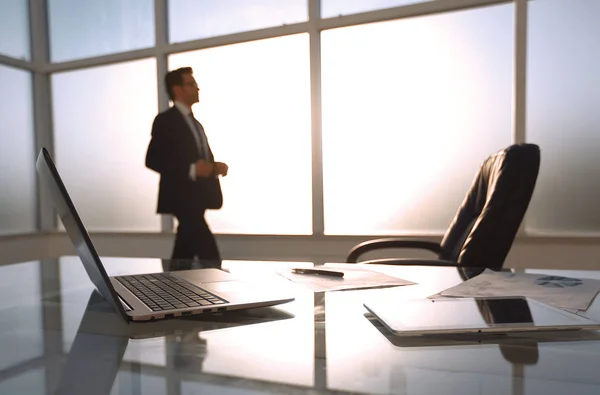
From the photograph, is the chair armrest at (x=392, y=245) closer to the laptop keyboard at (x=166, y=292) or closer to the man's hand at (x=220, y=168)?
the laptop keyboard at (x=166, y=292)

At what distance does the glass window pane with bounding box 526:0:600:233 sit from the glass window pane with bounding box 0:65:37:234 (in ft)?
15.4

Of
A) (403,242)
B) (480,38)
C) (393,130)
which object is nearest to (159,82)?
(393,130)

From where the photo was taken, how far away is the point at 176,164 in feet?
10.8

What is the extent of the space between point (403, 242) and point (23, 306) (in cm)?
164

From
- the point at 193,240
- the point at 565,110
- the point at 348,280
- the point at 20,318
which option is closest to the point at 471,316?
the point at 348,280

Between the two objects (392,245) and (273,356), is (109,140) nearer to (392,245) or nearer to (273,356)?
(392,245)

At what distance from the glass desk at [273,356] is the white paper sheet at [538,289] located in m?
0.05

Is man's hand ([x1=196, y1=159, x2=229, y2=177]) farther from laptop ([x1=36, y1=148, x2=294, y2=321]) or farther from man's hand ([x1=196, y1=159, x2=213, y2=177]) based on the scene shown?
laptop ([x1=36, y1=148, x2=294, y2=321])

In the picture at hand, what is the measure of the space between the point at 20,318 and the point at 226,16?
3794 millimetres

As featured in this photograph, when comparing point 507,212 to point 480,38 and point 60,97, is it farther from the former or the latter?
point 60,97

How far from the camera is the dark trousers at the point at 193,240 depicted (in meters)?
3.21

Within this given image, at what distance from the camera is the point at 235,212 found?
420 cm

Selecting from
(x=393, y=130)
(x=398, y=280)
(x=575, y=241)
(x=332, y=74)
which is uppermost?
(x=332, y=74)

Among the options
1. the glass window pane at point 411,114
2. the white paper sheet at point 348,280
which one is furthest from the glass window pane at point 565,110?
the white paper sheet at point 348,280
